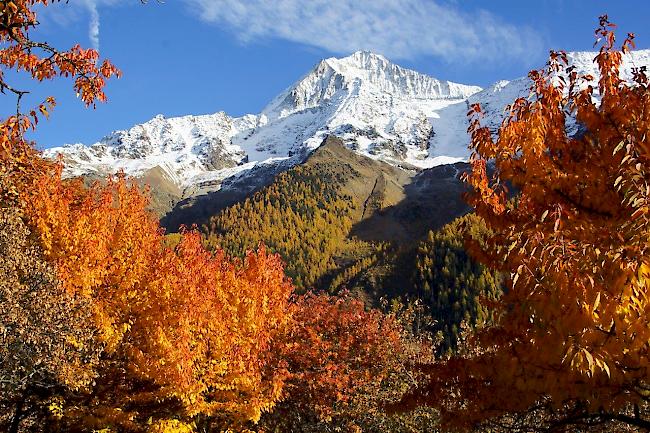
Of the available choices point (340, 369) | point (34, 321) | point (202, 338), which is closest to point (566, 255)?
point (34, 321)

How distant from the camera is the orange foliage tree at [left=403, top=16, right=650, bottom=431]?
463 centimetres

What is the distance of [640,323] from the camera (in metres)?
4.62

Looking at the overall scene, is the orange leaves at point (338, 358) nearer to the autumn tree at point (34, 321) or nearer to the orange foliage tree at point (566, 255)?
the autumn tree at point (34, 321)

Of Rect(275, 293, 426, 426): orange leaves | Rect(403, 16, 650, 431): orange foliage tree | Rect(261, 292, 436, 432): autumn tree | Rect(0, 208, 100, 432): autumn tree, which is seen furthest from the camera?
Rect(275, 293, 426, 426): orange leaves

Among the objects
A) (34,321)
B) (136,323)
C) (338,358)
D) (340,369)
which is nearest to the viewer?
(34,321)

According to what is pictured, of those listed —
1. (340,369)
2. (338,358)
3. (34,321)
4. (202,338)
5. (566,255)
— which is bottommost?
(340,369)

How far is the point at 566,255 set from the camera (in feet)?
15.3

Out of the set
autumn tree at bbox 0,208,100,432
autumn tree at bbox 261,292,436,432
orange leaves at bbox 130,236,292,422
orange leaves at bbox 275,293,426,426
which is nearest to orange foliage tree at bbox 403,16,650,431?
orange leaves at bbox 130,236,292,422

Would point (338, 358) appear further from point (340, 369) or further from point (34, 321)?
point (34, 321)

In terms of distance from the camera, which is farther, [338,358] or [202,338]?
[338,358]

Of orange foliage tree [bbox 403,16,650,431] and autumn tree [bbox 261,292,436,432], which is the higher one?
orange foliage tree [bbox 403,16,650,431]

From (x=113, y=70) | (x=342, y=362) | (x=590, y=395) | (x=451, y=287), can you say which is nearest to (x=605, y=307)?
(x=590, y=395)

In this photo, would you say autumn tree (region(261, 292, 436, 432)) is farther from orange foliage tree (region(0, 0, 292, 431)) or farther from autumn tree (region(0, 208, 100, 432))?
autumn tree (region(0, 208, 100, 432))

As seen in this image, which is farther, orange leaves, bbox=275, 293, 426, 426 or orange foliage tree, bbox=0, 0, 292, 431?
orange leaves, bbox=275, 293, 426, 426
